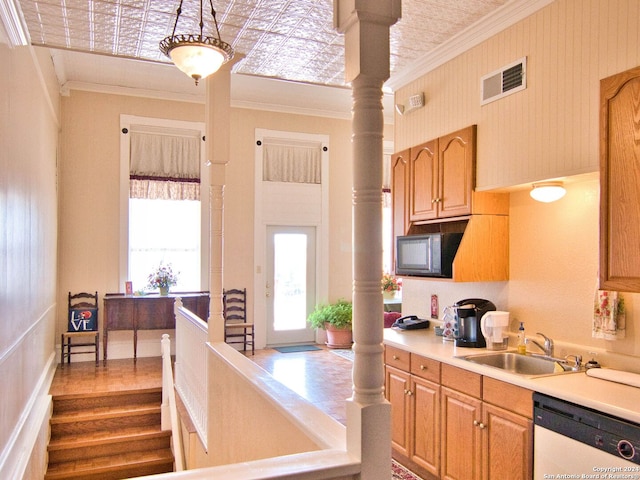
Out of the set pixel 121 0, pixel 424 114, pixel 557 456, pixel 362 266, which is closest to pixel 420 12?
pixel 424 114

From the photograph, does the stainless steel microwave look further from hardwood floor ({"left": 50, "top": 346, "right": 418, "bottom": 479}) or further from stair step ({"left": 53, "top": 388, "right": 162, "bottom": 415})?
stair step ({"left": 53, "top": 388, "right": 162, "bottom": 415})

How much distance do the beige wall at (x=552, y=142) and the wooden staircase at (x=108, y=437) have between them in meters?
3.51

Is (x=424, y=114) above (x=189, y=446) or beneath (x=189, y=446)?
above

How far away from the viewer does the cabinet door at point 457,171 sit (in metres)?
3.88

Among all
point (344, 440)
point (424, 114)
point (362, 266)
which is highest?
point (424, 114)

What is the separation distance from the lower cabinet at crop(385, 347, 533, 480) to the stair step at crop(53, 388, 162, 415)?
293 cm

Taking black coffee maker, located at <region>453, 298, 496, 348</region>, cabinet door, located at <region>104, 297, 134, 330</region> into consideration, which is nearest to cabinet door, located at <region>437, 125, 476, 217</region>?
black coffee maker, located at <region>453, 298, 496, 348</region>

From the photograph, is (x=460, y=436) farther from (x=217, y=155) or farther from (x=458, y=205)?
(x=217, y=155)

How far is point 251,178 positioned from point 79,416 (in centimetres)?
423

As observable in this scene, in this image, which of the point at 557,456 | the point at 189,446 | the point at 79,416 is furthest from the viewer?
the point at 79,416

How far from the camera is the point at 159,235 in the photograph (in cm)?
763

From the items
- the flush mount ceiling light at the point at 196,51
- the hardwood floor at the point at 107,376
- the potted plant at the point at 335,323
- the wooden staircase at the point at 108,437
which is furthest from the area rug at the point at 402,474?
the potted plant at the point at 335,323

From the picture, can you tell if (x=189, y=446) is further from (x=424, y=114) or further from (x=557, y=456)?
(x=424, y=114)

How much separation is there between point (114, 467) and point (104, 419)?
56cm
